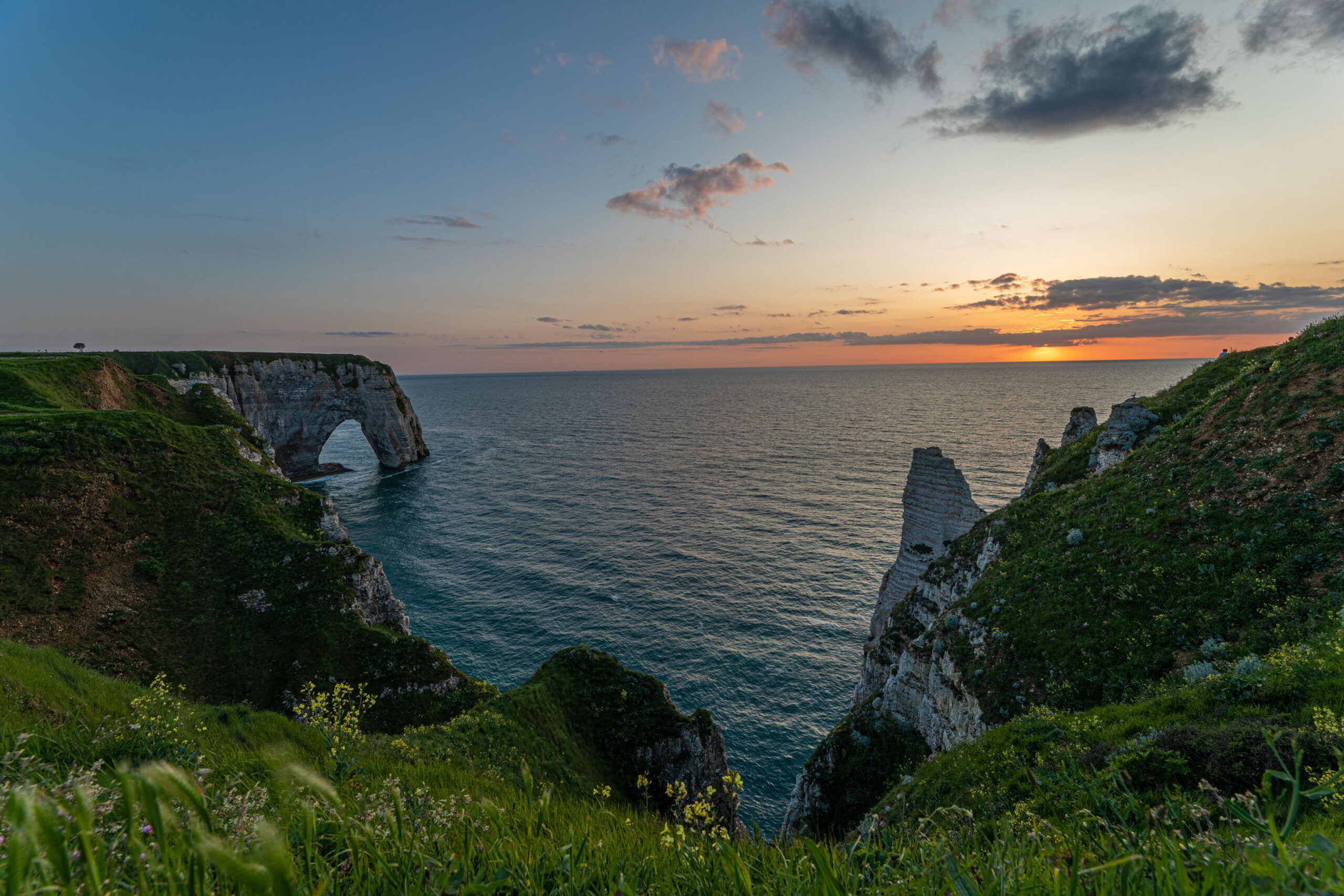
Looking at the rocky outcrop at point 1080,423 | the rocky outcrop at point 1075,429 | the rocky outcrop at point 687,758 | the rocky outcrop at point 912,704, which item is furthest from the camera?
the rocky outcrop at point 1080,423

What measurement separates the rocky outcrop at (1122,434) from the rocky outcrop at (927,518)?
10.3 m

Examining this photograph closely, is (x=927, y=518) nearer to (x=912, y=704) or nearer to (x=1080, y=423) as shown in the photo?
(x=1080, y=423)

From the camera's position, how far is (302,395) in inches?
3420

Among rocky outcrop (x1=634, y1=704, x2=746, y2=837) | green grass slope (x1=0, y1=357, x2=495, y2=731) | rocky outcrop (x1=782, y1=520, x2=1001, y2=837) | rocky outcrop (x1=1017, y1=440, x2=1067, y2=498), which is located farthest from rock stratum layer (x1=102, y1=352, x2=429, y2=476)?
rocky outcrop (x1=1017, y1=440, x2=1067, y2=498)

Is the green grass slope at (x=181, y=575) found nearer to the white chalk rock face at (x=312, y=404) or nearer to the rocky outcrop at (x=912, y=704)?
the rocky outcrop at (x=912, y=704)

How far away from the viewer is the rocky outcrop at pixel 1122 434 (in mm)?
24719

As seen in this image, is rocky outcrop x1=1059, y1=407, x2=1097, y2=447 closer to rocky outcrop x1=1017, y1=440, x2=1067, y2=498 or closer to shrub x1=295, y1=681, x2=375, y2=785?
rocky outcrop x1=1017, y1=440, x2=1067, y2=498

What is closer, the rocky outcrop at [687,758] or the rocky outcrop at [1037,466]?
the rocky outcrop at [687,758]

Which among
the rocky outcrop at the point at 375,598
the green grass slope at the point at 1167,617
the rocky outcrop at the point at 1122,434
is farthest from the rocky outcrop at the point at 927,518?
the rocky outcrop at the point at 375,598

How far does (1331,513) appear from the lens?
43.8 ft

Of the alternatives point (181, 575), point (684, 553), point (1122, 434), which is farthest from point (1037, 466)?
point (181, 575)

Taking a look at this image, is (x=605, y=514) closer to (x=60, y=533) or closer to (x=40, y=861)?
(x=60, y=533)

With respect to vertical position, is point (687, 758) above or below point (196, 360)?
below

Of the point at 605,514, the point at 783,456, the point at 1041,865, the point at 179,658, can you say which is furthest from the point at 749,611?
the point at 783,456
